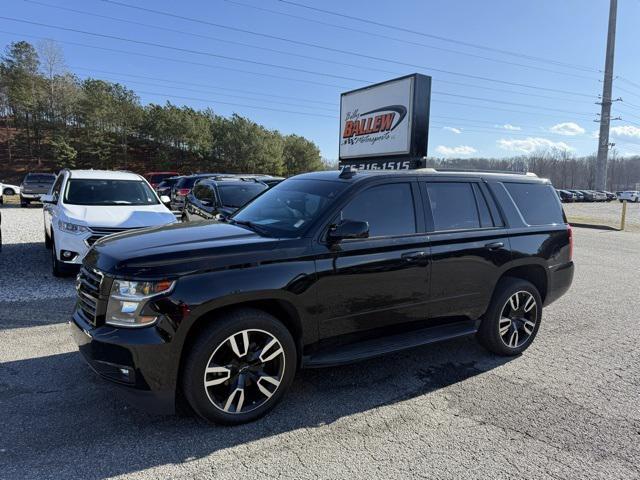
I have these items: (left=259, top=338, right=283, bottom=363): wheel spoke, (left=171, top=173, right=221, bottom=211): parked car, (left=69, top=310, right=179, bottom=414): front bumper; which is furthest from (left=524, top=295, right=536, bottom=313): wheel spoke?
(left=171, top=173, right=221, bottom=211): parked car

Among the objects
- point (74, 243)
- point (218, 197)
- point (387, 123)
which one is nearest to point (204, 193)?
point (218, 197)

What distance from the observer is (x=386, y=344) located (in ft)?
12.2

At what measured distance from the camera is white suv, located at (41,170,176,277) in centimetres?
662

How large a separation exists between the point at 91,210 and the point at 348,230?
221 inches

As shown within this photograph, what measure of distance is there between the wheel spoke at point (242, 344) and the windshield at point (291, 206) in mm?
825

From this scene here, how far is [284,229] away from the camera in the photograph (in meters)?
3.63

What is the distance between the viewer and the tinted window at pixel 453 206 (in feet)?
13.5

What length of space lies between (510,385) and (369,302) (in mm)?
1552

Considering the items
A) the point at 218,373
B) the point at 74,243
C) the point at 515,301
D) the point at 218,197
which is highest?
the point at 218,197

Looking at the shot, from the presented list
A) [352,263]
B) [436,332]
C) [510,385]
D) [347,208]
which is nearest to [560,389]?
[510,385]

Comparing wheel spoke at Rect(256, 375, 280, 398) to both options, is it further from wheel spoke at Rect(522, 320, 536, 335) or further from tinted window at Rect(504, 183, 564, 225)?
tinted window at Rect(504, 183, 564, 225)

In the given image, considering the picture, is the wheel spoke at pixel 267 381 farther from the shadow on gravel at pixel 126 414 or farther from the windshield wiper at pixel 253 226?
the windshield wiper at pixel 253 226

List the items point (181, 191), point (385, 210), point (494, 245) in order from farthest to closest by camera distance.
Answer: point (181, 191), point (494, 245), point (385, 210)

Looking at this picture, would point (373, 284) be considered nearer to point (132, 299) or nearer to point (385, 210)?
point (385, 210)
